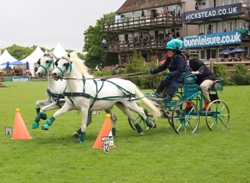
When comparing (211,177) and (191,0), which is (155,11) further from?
(211,177)

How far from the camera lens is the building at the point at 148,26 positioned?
6444 centimetres

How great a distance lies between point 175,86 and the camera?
1335 centimetres

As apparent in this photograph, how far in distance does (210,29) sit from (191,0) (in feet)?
28.2

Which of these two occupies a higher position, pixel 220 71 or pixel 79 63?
pixel 79 63

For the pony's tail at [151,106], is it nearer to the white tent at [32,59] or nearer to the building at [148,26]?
the building at [148,26]

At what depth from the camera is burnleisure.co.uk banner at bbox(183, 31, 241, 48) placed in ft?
171

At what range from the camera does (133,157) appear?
1030cm

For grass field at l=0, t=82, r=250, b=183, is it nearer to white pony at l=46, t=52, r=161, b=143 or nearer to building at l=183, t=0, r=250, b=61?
white pony at l=46, t=52, r=161, b=143

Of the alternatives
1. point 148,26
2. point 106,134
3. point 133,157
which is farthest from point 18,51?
point 133,157

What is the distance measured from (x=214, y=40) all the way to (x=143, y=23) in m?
15.1

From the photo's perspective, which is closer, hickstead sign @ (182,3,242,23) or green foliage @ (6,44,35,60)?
hickstead sign @ (182,3,242,23)

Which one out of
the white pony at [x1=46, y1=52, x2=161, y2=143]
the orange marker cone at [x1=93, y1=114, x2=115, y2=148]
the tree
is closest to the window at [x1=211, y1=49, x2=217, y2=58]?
the tree

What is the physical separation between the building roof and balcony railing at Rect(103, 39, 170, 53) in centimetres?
599

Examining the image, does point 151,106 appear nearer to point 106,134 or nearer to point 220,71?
point 106,134
